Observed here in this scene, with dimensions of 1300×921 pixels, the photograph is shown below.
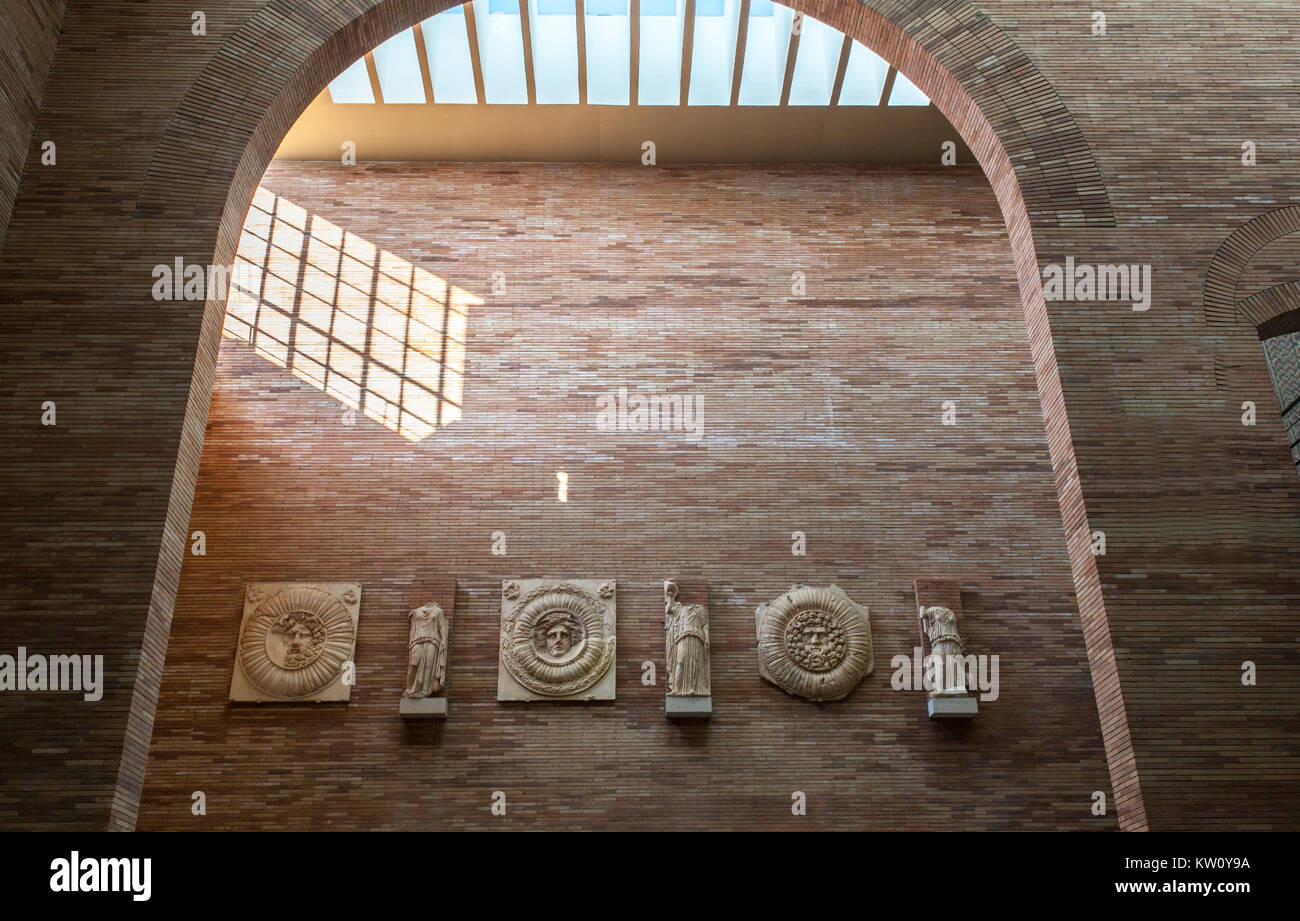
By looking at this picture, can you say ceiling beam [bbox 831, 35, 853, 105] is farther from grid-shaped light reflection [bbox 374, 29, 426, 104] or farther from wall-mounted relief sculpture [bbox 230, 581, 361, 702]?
wall-mounted relief sculpture [bbox 230, 581, 361, 702]

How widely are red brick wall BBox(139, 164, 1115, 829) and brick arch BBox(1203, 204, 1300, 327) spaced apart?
4995 mm

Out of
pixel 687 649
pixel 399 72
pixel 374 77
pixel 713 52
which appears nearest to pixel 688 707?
pixel 687 649

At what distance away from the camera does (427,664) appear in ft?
37.8

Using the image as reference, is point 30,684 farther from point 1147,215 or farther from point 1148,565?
point 1147,215

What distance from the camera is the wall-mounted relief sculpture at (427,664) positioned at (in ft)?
37.3

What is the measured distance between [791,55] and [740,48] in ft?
2.06

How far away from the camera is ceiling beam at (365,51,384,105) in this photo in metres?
12.8

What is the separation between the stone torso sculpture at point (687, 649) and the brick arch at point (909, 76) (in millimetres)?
4449

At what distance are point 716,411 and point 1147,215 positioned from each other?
5885 mm

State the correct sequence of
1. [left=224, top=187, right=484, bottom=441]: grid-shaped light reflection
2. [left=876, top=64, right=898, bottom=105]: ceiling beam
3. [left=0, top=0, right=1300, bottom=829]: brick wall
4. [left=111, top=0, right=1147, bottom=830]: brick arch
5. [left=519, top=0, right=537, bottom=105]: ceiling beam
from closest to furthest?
[left=0, top=0, right=1300, bottom=829]: brick wall < [left=111, top=0, right=1147, bottom=830]: brick arch < [left=519, top=0, right=537, bottom=105]: ceiling beam < [left=876, top=64, right=898, bottom=105]: ceiling beam < [left=224, top=187, right=484, bottom=441]: grid-shaped light reflection

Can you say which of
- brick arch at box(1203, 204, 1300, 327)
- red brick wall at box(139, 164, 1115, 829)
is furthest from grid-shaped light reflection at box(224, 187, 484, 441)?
brick arch at box(1203, 204, 1300, 327)

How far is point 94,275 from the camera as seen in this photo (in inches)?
306
